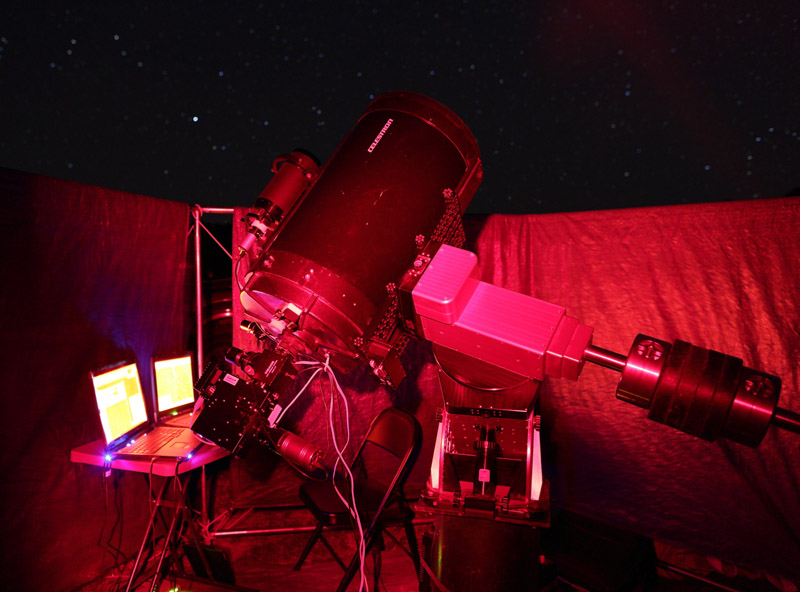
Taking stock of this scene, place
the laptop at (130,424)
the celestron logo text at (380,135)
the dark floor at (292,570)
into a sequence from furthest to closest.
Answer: the dark floor at (292,570)
the laptop at (130,424)
the celestron logo text at (380,135)

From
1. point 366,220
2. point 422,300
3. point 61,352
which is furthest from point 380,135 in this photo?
point 61,352

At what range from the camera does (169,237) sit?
9.28ft

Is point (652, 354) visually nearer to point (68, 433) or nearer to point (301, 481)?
point (68, 433)

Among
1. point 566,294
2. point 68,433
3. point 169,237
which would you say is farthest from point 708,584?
point 169,237

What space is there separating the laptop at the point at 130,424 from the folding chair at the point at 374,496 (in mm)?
749

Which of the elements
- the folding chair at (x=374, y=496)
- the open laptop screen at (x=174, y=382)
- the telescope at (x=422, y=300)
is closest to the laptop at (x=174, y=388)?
the open laptop screen at (x=174, y=382)

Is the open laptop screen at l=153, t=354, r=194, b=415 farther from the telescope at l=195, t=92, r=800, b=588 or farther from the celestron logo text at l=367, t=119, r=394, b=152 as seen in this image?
the celestron logo text at l=367, t=119, r=394, b=152

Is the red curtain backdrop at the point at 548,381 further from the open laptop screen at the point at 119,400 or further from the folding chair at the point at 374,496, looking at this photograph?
the folding chair at the point at 374,496

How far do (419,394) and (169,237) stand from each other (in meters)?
2.02

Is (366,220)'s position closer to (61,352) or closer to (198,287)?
(61,352)

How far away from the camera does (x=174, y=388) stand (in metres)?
2.80

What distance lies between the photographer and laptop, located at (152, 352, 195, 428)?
2.67 meters

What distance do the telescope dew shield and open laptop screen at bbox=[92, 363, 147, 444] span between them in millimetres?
1526

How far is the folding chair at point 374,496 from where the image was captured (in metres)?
2.25
